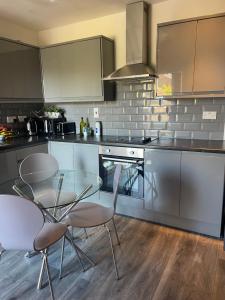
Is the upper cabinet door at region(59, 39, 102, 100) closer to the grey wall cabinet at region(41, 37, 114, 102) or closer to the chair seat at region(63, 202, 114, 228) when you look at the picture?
the grey wall cabinet at region(41, 37, 114, 102)

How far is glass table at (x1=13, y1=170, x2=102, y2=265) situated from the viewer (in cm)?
191

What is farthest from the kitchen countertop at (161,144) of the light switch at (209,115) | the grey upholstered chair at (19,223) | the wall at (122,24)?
the grey upholstered chair at (19,223)

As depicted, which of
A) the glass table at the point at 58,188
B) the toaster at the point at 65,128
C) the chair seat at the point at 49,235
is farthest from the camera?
the toaster at the point at 65,128

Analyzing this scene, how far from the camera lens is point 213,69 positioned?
231 centimetres

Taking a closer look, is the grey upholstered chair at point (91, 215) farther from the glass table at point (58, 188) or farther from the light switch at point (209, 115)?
the light switch at point (209, 115)

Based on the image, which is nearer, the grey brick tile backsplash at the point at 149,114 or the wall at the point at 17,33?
the grey brick tile backsplash at the point at 149,114

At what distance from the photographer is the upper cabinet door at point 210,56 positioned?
7.37ft

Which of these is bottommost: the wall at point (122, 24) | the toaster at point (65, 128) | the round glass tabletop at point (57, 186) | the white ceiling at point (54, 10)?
the round glass tabletop at point (57, 186)

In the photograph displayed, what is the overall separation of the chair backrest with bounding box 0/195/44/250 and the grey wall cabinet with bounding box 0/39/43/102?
2.19 metres

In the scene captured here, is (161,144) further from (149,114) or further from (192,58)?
(192,58)

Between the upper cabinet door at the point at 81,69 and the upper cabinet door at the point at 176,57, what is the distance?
836mm

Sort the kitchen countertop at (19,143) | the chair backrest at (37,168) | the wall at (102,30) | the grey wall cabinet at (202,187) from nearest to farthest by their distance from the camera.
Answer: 1. the grey wall cabinet at (202,187)
2. the chair backrest at (37,168)
3. the kitchen countertop at (19,143)
4. the wall at (102,30)

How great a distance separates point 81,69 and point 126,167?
4.89 feet

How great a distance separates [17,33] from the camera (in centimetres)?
339
